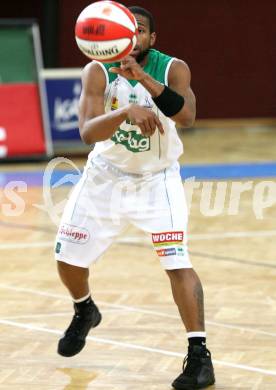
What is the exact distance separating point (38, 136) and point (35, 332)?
823 centimetres

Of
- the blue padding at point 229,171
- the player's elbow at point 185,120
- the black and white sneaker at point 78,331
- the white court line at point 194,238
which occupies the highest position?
the player's elbow at point 185,120

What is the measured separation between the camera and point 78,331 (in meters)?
6.40

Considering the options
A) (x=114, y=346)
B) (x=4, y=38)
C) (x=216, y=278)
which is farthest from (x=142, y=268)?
(x=4, y=38)

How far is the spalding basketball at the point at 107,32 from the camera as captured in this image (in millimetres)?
5398

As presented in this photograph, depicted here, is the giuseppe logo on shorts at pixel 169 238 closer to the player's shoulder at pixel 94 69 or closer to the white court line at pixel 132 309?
the player's shoulder at pixel 94 69

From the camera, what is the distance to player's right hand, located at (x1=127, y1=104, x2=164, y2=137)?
5.38m

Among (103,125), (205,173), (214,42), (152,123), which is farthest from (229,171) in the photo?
(152,123)

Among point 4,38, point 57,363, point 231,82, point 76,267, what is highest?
point 76,267

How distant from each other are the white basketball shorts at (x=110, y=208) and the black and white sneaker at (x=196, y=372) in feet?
2.35

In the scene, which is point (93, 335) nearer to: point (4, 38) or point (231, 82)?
point (4, 38)

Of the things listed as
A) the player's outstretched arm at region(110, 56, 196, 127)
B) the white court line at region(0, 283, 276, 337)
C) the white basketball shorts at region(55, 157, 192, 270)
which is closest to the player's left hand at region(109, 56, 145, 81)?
the player's outstretched arm at region(110, 56, 196, 127)

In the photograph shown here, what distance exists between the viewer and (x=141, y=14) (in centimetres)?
580

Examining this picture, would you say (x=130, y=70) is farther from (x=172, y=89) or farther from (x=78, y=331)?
(x=78, y=331)

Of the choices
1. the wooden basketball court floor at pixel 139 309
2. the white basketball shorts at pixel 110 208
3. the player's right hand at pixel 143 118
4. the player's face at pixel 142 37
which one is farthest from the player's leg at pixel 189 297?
the player's face at pixel 142 37
